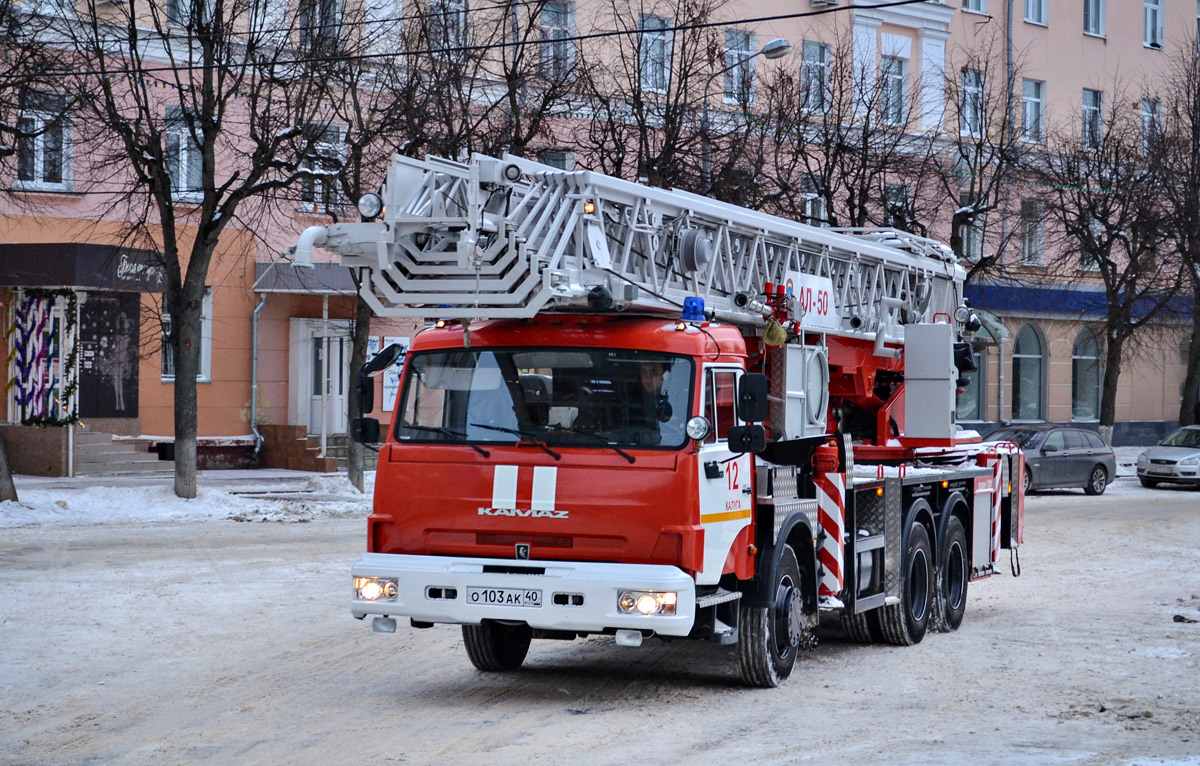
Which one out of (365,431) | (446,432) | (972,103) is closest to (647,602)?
(446,432)

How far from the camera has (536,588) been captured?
8766 mm

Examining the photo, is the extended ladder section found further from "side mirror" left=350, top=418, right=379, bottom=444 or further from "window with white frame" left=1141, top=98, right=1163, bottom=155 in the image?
"window with white frame" left=1141, top=98, right=1163, bottom=155

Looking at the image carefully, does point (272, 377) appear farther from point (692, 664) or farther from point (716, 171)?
point (692, 664)

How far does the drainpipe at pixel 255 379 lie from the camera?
104 feet

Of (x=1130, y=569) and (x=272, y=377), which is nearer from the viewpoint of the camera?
(x=1130, y=569)

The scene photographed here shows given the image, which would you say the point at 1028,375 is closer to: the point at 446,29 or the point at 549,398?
the point at 446,29

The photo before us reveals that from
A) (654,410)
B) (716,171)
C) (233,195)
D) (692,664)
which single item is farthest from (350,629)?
(716,171)

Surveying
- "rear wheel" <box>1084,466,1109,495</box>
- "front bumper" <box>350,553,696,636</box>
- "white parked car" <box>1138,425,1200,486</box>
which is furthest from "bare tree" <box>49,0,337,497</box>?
"white parked car" <box>1138,425,1200,486</box>

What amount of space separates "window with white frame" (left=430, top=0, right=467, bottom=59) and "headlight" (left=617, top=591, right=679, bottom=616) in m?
17.7

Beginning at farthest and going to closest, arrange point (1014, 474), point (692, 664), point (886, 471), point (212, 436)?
point (212, 436) < point (1014, 474) < point (886, 471) < point (692, 664)

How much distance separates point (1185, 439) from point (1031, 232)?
754cm

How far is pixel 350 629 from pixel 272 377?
797 inches

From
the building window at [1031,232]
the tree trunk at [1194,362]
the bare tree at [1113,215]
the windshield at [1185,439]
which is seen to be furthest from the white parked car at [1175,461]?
the building window at [1031,232]

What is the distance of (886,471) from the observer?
1188 centimetres
